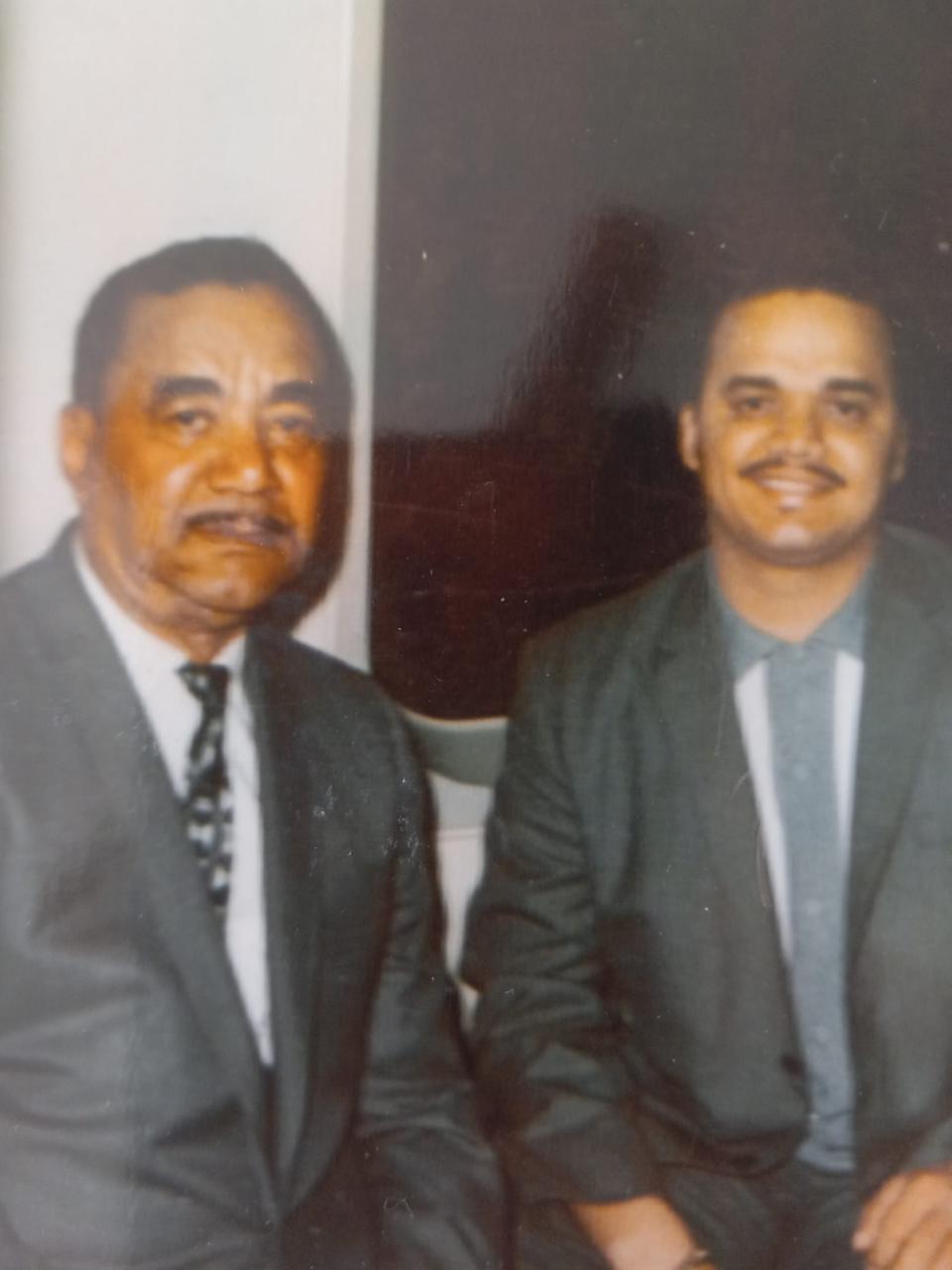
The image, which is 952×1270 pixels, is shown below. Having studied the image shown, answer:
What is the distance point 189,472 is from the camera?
2.89 ft

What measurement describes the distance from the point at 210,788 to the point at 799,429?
1.77 ft

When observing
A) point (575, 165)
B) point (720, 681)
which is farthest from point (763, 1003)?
point (575, 165)

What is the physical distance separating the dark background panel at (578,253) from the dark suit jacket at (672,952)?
0.09 meters

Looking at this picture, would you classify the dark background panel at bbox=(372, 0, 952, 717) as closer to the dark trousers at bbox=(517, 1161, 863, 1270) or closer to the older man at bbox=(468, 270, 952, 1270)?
the older man at bbox=(468, 270, 952, 1270)

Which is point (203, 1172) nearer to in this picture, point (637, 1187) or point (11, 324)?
point (637, 1187)

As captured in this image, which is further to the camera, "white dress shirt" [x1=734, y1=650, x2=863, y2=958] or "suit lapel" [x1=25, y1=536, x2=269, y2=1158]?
"white dress shirt" [x1=734, y1=650, x2=863, y2=958]

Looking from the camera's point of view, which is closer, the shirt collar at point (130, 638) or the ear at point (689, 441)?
the shirt collar at point (130, 638)

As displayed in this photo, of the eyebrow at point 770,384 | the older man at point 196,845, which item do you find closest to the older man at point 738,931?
the eyebrow at point 770,384

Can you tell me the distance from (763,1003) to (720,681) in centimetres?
26

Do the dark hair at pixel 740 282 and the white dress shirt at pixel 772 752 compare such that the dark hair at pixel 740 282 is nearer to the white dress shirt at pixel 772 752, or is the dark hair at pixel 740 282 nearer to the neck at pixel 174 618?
the white dress shirt at pixel 772 752

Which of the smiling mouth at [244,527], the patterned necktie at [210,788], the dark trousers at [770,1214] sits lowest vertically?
the dark trousers at [770,1214]

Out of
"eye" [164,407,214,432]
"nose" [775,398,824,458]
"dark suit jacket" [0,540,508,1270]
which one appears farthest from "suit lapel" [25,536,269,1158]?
"nose" [775,398,824,458]

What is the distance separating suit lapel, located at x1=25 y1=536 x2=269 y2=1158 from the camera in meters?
0.87

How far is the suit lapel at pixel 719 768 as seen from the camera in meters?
0.98
